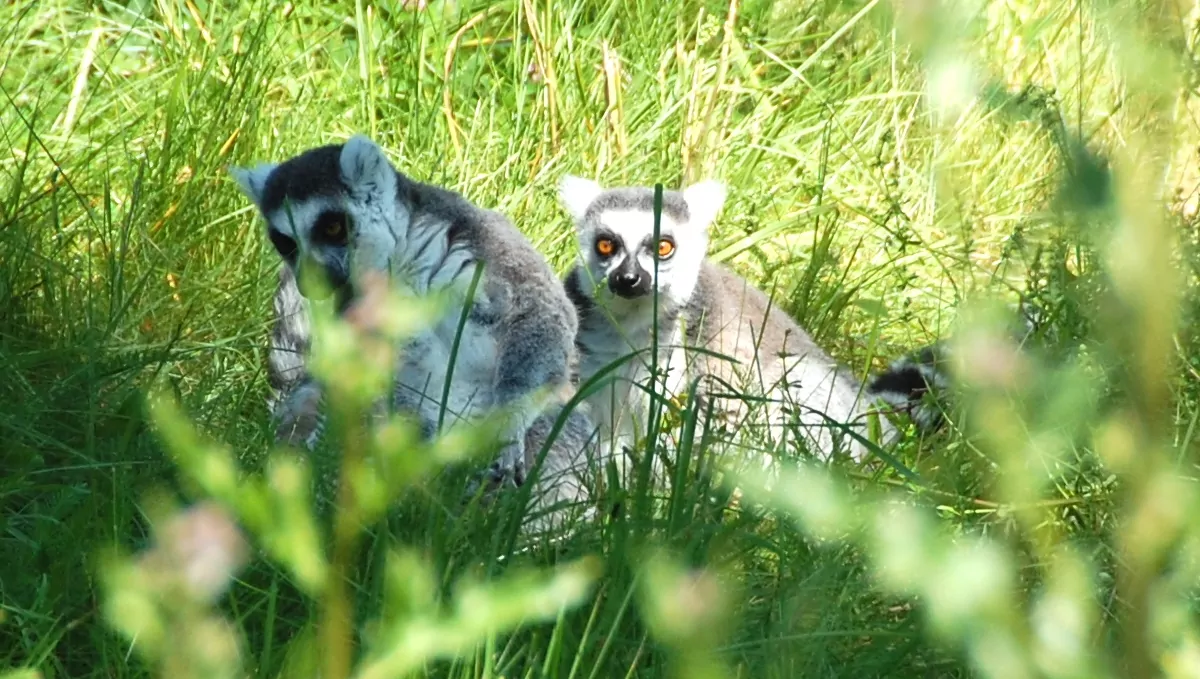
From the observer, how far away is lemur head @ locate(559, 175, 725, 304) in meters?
5.08

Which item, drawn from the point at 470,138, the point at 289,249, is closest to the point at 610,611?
the point at 289,249

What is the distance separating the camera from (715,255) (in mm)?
5586

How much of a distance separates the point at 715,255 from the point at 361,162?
1728 millimetres

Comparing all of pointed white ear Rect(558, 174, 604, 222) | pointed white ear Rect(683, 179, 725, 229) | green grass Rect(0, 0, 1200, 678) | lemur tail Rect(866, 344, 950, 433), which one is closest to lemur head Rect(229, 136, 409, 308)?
green grass Rect(0, 0, 1200, 678)

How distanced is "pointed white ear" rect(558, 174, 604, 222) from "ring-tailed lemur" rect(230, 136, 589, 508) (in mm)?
748

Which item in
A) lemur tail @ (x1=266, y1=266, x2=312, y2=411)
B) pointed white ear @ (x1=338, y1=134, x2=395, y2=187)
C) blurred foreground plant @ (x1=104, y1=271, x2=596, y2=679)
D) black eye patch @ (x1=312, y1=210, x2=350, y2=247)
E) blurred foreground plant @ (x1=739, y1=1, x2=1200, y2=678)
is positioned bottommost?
lemur tail @ (x1=266, y1=266, x2=312, y2=411)

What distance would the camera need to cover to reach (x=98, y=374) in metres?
3.24

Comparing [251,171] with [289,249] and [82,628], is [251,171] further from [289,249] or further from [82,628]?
[82,628]

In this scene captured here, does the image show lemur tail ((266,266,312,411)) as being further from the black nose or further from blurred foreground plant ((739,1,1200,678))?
blurred foreground plant ((739,1,1200,678))

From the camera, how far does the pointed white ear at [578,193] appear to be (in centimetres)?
510

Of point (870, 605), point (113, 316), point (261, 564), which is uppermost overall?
point (870, 605)

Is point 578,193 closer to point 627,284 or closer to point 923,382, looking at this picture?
point 627,284

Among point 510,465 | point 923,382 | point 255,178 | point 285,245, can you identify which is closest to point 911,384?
point 923,382

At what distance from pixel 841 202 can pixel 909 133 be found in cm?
75
